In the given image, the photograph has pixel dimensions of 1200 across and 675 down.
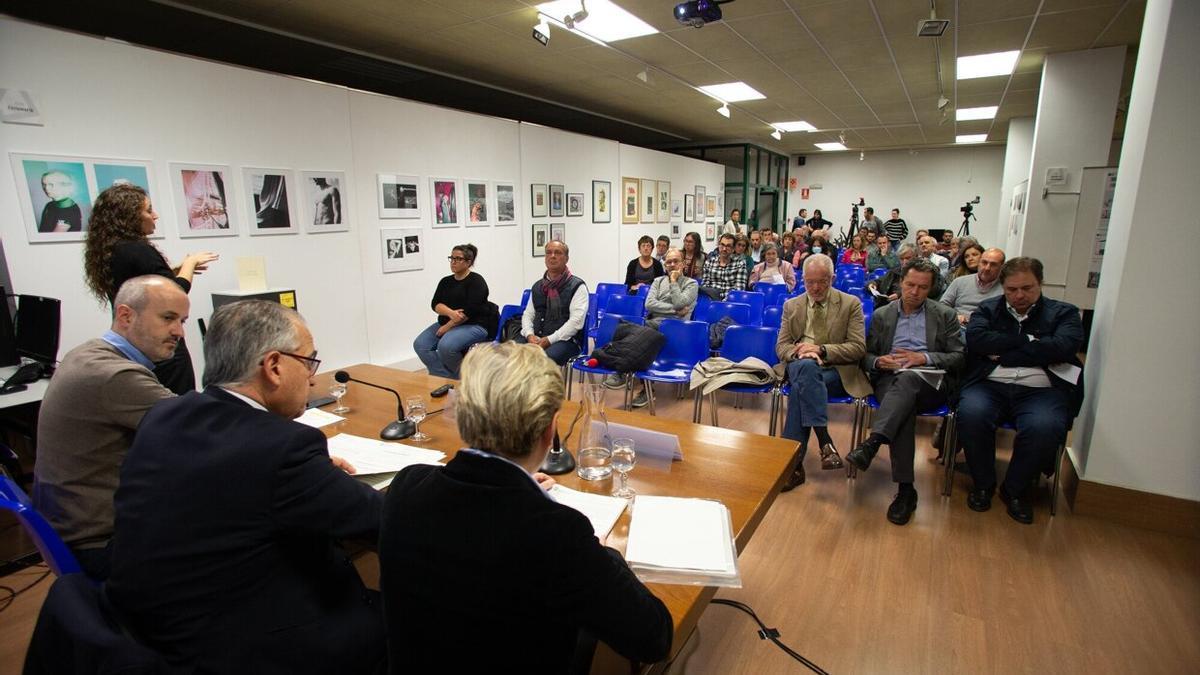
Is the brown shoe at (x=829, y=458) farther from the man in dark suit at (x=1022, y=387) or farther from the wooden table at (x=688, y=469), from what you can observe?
the wooden table at (x=688, y=469)

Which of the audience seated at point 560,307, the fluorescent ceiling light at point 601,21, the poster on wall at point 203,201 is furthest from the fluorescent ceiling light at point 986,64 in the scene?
the poster on wall at point 203,201

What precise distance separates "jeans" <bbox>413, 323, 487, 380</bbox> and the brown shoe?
266 cm

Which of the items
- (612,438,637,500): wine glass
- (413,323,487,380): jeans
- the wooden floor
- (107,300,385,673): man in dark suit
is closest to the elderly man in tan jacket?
the wooden floor

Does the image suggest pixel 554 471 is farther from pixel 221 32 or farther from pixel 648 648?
pixel 221 32

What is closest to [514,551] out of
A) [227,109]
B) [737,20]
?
[227,109]

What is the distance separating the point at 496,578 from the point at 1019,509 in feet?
10.5

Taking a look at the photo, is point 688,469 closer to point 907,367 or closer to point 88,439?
point 88,439

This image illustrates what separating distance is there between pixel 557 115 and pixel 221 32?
5082 millimetres

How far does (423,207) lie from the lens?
5949 mm

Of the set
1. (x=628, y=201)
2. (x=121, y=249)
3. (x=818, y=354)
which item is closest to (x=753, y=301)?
(x=818, y=354)

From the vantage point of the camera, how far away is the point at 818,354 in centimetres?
348

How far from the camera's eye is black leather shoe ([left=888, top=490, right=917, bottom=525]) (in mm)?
3002

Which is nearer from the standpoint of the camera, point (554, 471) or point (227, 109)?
point (554, 471)

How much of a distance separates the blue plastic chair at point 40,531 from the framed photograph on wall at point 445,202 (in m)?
4.98
